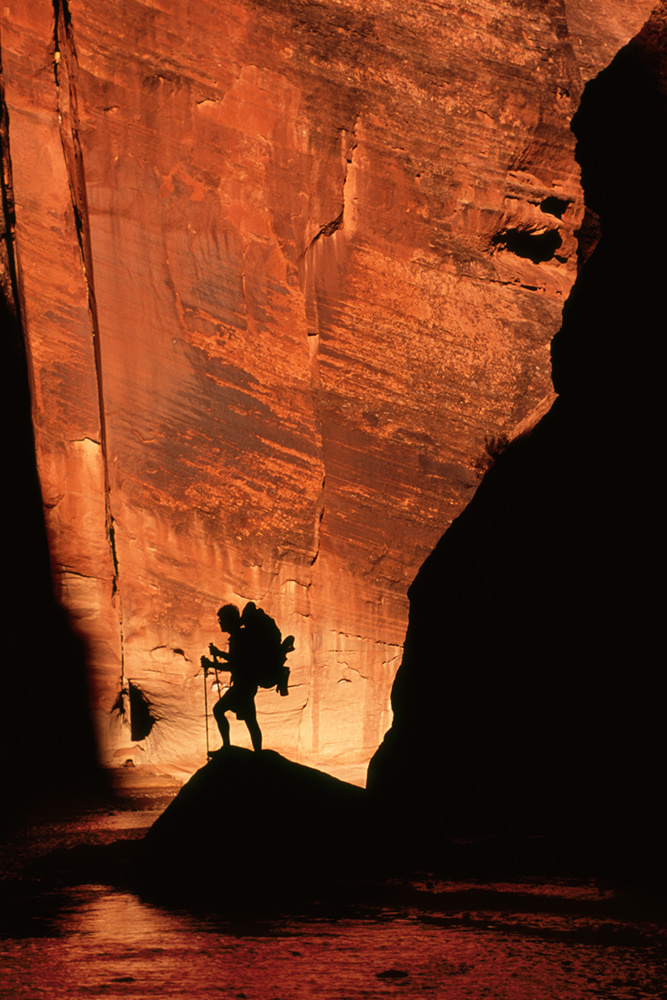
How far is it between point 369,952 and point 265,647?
6.89 ft

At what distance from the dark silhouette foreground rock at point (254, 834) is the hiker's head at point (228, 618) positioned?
653 millimetres

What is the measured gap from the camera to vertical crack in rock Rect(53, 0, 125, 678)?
328 cm

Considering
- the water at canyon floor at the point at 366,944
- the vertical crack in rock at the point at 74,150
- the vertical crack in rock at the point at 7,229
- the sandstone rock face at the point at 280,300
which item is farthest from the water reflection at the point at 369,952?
the vertical crack in rock at the point at 7,229

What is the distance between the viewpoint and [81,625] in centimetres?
379

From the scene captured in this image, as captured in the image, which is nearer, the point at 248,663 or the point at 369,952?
the point at 369,952

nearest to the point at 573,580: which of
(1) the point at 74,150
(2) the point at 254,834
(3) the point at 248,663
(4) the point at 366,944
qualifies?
(3) the point at 248,663

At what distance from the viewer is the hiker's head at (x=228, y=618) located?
373cm

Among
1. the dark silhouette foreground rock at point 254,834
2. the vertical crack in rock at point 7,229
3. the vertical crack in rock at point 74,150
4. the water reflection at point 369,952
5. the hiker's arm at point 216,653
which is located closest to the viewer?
the water reflection at point 369,952

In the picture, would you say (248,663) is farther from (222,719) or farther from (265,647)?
(222,719)

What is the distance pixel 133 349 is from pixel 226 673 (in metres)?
1.79

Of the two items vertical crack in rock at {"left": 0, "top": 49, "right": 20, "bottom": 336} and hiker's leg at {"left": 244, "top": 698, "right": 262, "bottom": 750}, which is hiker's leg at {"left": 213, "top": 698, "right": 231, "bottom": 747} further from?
vertical crack in rock at {"left": 0, "top": 49, "right": 20, "bottom": 336}

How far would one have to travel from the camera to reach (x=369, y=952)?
175 centimetres

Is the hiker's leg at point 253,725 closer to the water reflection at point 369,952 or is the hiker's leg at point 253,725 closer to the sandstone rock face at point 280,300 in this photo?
the sandstone rock face at point 280,300

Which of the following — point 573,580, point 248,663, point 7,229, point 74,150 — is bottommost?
point 248,663
